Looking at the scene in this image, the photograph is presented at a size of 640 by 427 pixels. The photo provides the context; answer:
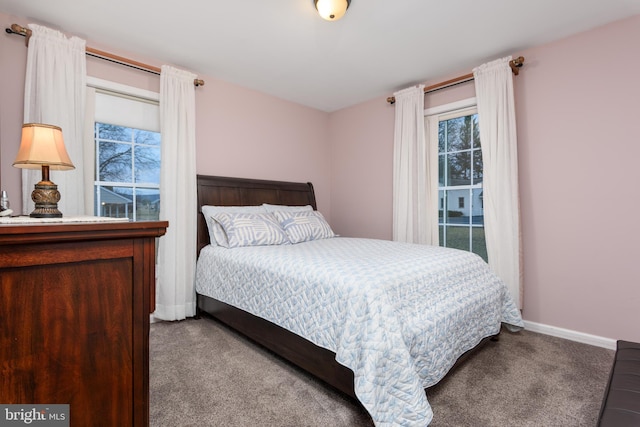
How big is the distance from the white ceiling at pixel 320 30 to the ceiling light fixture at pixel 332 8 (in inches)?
3.9

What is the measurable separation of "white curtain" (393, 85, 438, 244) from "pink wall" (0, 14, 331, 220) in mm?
1285

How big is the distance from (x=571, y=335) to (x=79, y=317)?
10.8 feet

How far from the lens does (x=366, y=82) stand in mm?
3449

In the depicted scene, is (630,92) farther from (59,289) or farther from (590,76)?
(59,289)

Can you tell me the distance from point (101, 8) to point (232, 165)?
171 cm

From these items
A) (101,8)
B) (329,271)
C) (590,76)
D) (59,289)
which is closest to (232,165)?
(101,8)

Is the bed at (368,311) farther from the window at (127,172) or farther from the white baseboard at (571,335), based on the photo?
the window at (127,172)

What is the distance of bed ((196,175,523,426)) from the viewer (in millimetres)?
1396

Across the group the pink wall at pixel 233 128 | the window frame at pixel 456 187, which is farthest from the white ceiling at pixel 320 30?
the window frame at pixel 456 187

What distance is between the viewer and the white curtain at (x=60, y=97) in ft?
7.38

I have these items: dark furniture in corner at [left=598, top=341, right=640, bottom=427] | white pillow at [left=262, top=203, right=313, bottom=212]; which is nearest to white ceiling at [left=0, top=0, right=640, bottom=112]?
white pillow at [left=262, top=203, right=313, bottom=212]

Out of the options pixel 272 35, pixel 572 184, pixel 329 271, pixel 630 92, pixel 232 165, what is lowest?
pixel 329 271

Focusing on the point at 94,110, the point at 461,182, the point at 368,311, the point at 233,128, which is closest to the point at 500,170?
the point at 461,182

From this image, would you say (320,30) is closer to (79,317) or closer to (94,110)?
(94,110)
